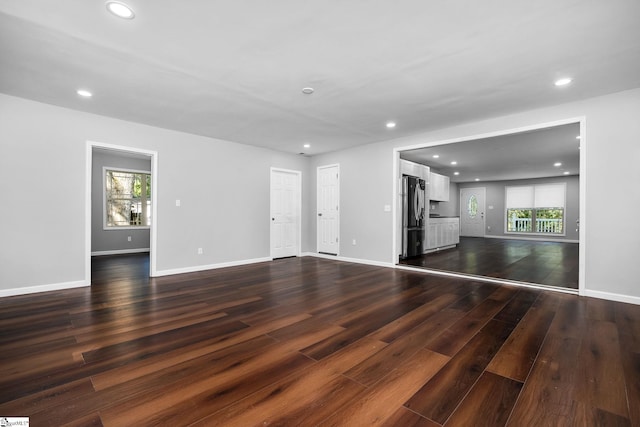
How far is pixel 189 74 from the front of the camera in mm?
3008

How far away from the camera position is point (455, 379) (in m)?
A: 1.81

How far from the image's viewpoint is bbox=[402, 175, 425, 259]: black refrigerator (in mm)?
6312

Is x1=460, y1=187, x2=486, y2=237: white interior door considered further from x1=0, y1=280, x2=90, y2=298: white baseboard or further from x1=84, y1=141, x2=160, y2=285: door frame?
x1=0, y1=280, x2=90, y2=298: white baseboard

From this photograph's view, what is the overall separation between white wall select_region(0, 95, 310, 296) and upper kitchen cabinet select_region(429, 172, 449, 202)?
5.27 meters

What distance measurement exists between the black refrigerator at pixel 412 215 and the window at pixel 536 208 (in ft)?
23.5

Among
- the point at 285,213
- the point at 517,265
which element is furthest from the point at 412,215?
the point at 285,213

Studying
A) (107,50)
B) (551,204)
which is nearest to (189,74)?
(107,50)

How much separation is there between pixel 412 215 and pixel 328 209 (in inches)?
75.7

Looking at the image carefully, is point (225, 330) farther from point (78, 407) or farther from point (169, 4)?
point (169, 4)

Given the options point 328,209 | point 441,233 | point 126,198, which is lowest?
point 441,233

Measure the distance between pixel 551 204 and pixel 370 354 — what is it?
40.7 feet

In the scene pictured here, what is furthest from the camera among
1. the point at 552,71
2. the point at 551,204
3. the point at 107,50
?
the point at 551,204

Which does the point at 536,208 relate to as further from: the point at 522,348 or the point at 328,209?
the point at 522,348

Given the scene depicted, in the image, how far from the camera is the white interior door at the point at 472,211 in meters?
12.5
